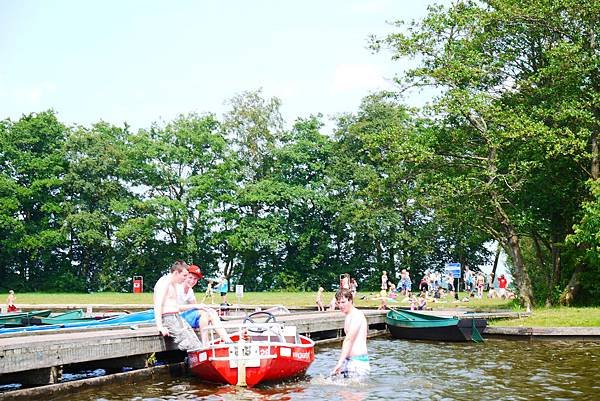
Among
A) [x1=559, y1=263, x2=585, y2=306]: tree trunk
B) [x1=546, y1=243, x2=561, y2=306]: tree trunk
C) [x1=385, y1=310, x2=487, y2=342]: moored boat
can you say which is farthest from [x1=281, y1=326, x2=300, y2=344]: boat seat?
[x1=546, y1=243, x2=561, y2=306]: tree trunk

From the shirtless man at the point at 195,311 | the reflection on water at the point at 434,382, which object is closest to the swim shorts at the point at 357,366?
the reflection on water at the point at 434,382

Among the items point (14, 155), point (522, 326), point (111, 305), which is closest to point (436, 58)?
point (522, 326)

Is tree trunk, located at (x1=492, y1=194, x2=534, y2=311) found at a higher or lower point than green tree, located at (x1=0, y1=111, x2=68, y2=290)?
lower

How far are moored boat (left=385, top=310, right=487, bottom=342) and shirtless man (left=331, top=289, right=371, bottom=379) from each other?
11892 millimetres

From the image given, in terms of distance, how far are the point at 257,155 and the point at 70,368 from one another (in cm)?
5210

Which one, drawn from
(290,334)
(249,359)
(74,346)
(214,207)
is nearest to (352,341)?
(249,359)

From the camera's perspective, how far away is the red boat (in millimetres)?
16297

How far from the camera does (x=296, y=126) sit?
7094 cm

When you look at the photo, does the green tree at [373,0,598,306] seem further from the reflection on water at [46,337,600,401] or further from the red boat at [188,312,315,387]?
the red boat at [188,312,315,387]

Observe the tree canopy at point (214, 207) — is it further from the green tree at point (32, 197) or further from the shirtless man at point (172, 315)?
the shirtless man at point (172, 315)

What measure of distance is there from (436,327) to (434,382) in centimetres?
991

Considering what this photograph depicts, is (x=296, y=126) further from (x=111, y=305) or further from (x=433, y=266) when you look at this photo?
(x=111, y=305)

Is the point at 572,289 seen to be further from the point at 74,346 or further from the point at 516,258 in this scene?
Result: the point at 74,346

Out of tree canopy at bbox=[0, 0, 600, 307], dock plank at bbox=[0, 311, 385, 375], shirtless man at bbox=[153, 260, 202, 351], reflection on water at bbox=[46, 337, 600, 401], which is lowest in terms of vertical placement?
reflection on water at bbox=[46, 337, 600, 401]
